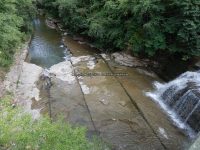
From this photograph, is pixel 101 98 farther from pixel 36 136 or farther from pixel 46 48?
pixel 46 48

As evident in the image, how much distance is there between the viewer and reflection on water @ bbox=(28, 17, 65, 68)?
18547mm

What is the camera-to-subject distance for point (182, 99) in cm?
1274

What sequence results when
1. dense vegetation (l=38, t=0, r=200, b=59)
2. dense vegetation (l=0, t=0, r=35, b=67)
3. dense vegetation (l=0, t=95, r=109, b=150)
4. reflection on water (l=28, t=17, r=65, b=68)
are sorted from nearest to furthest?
dense vegetation (l=0, t=95, r=109, b=150) < dense vegetation (l=38, t=0, r=200, b=59) < dense vegetation (l=0, t=0, r=35, b=67) < reflection on water (l=28, t=17, r=65, b=68)

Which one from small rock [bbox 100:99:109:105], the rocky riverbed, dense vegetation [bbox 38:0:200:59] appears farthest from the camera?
dense vegetation [bbox 38:0:200:59]

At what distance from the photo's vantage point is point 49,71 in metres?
16.2

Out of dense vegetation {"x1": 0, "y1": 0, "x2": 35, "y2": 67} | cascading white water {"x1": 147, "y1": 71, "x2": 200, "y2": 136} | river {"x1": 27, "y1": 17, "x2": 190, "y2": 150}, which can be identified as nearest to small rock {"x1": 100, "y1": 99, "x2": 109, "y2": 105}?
river {"x1": 27, "y1": 17, "x2": 190, "y2": 150}

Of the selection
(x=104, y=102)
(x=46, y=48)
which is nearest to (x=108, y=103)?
(x=104, y=102)

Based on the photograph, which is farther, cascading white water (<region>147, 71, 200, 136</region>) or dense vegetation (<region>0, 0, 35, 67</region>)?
dense vegetation (<region>0, 0, 35, 67</region>)

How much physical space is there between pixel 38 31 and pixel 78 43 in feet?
18.8

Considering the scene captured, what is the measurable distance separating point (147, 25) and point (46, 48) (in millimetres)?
8157

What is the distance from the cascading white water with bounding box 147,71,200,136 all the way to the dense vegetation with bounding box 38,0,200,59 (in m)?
1.53

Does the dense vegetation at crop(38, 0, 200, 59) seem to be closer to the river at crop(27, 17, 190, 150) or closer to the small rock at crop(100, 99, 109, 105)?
the river at crop(27, 17, 190, 150)

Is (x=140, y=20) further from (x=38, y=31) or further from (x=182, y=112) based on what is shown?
(x=38, y=31)

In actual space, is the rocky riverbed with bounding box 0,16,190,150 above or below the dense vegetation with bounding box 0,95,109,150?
below
